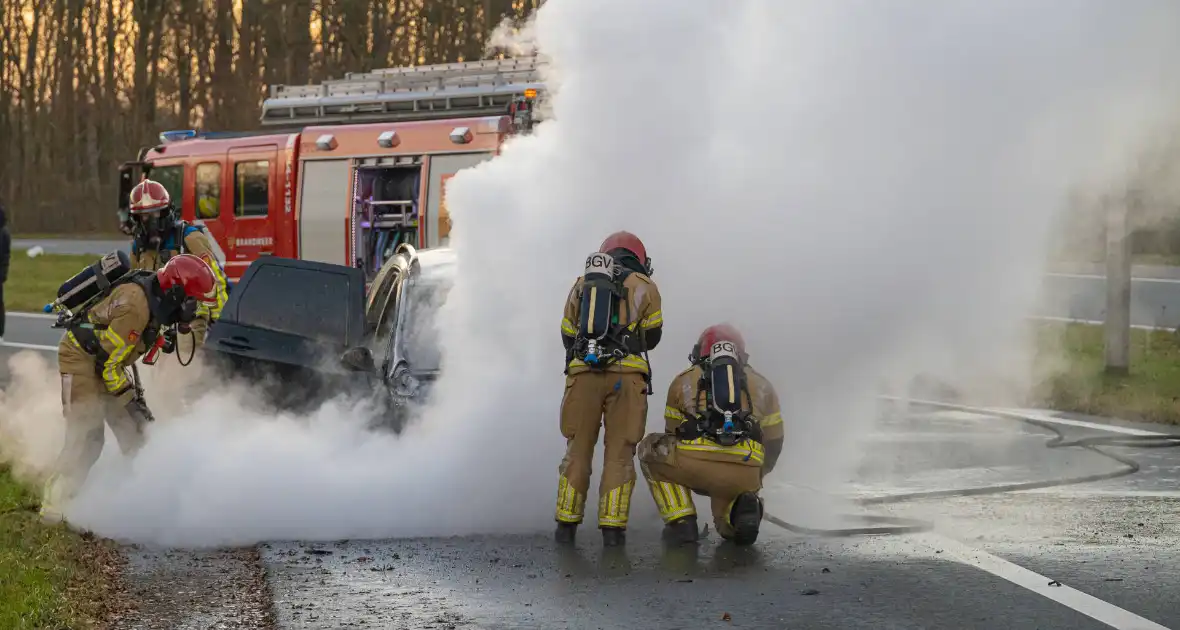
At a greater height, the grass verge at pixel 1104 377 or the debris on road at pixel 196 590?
the grass verge at pixel 1104 377

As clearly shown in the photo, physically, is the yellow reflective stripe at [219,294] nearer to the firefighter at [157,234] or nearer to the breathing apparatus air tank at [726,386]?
the firefighter at [157,234]

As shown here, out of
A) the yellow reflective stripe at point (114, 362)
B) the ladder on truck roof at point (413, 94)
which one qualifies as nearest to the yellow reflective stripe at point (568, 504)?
the yellow reflective stripe at point (114, 362)

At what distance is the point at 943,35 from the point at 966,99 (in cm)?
43

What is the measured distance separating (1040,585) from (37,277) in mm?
25628

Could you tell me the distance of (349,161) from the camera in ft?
65.4

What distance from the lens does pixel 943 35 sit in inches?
387

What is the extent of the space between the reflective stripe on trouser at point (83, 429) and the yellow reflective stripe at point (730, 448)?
10.8ft

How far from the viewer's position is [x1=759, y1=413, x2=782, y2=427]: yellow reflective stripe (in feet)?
26.8

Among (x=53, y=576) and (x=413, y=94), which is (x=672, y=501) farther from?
(x=413, y=94)

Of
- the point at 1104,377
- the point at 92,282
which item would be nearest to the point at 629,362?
the point at 92,282

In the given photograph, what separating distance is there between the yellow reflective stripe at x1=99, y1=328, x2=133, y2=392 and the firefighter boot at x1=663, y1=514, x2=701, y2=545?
3.15m

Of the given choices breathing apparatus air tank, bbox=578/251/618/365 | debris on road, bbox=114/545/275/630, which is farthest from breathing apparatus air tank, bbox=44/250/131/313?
breathing apparatus air tank, bbox=578/251/618/365

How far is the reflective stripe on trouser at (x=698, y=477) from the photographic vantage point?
7.80 meters

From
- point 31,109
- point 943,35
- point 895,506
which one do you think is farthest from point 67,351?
point 31,109
